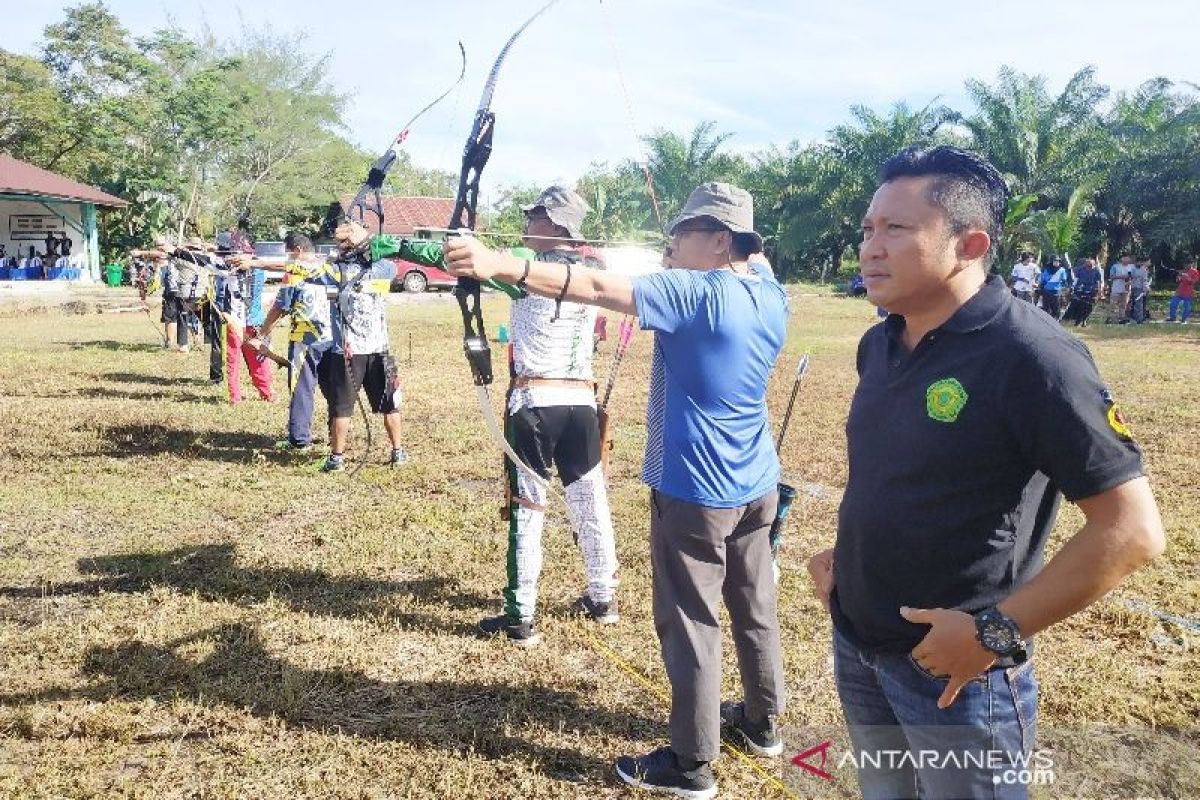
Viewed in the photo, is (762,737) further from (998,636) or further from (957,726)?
(998,636)

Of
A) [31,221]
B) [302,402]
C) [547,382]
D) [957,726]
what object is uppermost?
[31,221]

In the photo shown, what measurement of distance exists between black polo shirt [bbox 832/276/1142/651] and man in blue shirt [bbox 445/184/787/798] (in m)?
0.85

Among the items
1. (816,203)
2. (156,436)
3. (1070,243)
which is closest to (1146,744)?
(156,436)

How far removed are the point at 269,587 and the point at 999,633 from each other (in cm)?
442

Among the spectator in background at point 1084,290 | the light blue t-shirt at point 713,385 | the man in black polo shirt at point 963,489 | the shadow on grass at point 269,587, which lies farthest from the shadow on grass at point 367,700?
the spectator in background at point 1084,290

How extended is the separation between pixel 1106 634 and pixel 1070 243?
2952 cm

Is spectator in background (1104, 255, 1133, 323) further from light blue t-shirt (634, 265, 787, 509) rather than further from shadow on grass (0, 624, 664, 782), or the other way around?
shadow on grass (0, 624, 664, 782)

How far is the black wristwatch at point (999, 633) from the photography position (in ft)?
5.72

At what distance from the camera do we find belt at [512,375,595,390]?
4.48 meters

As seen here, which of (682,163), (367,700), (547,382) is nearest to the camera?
(367,700)

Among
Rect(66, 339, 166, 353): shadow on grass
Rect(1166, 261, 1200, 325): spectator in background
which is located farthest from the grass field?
Rect(1166, 261, 1200, 325): spectator in background

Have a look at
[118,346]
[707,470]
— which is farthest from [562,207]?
[118,346]

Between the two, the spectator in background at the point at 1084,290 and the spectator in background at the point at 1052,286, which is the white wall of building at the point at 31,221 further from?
the spectator in background at the point at 1084,290

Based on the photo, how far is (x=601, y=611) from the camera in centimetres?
468
